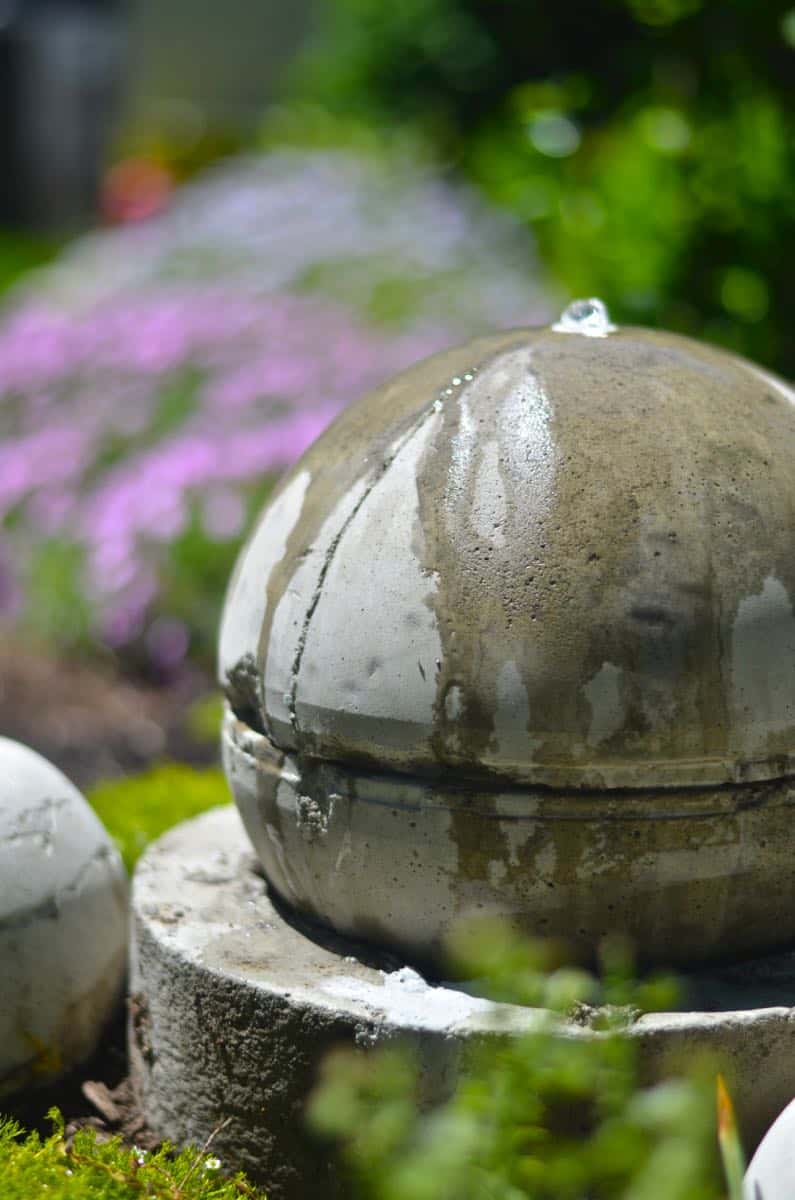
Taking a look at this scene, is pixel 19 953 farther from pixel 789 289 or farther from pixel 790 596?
pixel 789 289

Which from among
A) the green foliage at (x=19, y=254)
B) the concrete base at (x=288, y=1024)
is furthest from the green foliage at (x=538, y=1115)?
the green foliage at (x=19, y=254)

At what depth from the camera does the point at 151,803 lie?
4090 millimetres

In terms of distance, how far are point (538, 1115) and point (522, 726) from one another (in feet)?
2.01

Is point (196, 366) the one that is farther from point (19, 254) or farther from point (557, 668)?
point (19, 254)

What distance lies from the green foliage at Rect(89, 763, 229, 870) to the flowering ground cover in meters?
1.75

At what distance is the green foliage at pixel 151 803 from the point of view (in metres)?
3.77

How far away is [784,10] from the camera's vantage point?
474cm

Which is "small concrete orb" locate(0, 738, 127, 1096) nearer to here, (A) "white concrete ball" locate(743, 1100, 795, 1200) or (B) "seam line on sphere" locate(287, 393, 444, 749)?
(B) "seam line on sphere" locate(287, 393, 444, 749)

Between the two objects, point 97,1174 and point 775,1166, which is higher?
point 775,1166

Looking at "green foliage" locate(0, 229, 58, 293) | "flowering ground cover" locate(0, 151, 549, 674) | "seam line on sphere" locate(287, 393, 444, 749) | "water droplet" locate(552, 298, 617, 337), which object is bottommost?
"green foliage" locate(0, 229, 58, 293)

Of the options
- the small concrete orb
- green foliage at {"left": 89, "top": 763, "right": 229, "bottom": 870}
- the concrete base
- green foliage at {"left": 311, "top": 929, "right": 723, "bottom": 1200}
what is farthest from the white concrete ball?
green foliage at {"left": 89, "top": 763, "right": 229, "bottom": 870}

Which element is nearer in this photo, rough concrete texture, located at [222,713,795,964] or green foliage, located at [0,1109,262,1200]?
green foliage, located at [0,1109,262,1200]

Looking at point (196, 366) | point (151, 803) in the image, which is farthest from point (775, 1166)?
point (196, 366)

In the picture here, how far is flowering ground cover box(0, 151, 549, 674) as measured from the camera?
6.11 metres
